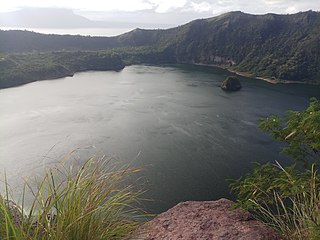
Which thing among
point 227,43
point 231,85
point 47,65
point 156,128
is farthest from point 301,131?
point 227,43

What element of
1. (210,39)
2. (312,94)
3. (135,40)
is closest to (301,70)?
(312,94)

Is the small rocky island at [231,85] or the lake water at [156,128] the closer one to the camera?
A: the lake water at [156,128]

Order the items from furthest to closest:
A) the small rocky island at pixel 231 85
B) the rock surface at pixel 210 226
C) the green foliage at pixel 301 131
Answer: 1. the small rocky island at pixel 231 85
2. the green foliage at pixel 301 131
3. the rock surface at pixel 210 226

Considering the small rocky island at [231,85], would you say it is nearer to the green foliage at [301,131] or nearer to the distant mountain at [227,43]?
the distant mountain at [227,43]

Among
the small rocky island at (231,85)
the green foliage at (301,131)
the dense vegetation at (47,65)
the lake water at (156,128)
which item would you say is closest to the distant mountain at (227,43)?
the dense vegetation at (47,65)

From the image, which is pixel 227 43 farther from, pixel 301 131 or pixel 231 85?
pixel 301 131

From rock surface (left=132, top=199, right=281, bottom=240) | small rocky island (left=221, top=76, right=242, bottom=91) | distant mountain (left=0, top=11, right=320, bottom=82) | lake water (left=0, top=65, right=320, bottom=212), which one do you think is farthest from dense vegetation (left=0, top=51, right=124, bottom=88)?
rock surface (left=132, top=199, right=281, bottom=240)
